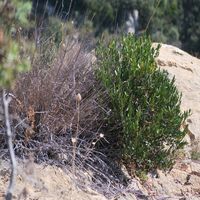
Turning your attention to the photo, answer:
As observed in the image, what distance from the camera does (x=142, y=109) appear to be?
624 centimetres

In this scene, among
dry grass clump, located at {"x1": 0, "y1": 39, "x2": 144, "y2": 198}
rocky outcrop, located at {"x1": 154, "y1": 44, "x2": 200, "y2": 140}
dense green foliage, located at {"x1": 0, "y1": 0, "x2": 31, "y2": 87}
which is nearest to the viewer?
dense green foliage, located at {"x1": 0, "y1": 0, "x2": 31, "y2": 87}

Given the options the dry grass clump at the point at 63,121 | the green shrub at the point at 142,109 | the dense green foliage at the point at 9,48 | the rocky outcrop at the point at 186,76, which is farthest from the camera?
the rocky outcrop at the point at 186,76

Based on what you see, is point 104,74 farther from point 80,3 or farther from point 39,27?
point 80,3

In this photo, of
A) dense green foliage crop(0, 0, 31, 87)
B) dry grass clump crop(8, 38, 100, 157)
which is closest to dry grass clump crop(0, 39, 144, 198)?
dry grass clump crop(8, 38, 100, 157)

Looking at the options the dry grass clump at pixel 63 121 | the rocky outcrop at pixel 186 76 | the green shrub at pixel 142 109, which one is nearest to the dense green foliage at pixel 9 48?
the dry grass clump at pixel 63 121

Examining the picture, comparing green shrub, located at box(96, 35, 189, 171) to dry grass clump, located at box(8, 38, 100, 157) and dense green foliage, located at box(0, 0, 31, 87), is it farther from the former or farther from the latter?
dense green foliage, located at box(0, 0, 31, 87)

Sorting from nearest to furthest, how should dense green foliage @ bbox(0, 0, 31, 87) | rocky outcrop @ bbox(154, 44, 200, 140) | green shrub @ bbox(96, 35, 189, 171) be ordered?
dense green foliage @ bbox(0, 0, 31, 87) → green shrub @ bbox(96, 35, 189, 171) → rocky outcrop @ bbox(154, 44, 200, 140)

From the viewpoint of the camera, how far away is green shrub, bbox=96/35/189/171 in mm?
6141

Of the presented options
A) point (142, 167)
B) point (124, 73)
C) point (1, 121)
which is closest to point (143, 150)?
point (142, 167)

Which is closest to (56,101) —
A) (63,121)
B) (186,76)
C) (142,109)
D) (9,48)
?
(63,121)

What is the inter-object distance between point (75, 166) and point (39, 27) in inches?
57.7

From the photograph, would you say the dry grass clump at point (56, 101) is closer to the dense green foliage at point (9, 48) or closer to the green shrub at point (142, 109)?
the green shrub at point (142, 109)

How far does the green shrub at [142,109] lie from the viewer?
20.1ft

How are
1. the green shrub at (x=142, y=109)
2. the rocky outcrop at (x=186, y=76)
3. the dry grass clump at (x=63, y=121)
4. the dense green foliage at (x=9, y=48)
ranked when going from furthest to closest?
the rocky outcrop at (x=186, y=76) < the green shrub at (x=142, y=109) < the dry grass clump at (x=63, y=121) < the dense green foliage at (x=9, y=48)
